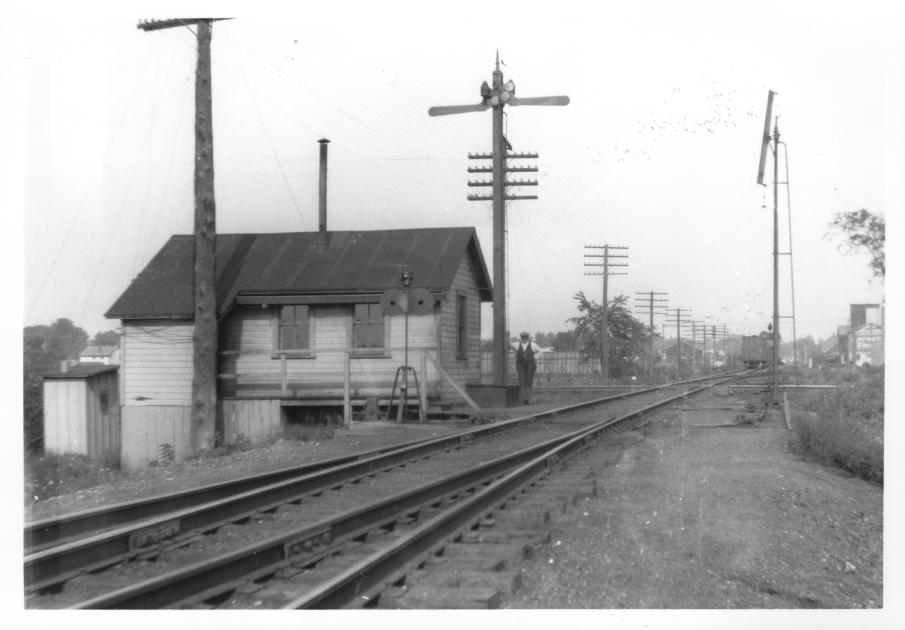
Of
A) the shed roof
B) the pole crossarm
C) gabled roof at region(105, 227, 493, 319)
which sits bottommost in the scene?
the shed roof

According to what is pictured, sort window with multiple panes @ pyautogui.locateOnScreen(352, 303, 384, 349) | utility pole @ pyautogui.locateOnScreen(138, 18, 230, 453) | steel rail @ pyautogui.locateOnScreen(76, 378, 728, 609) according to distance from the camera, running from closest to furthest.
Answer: steel rail @ pyautogui.locateOnScreen(76, 378, 728, 609) → utility pole @ pyautogui.locateOnScreen(138, 18, 230, 453) → window with multiple panes @ pyautogui.locateOnScreen(352, 303, 384, 349)

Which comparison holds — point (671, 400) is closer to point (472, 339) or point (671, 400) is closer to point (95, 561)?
point (472, 339)

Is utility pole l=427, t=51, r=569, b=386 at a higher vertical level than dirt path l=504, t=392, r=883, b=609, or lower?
higher

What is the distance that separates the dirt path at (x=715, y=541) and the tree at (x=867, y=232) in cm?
235

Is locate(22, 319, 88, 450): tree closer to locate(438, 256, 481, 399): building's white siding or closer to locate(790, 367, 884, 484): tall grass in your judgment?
locate(438, 256, 481, 399): building's white siding

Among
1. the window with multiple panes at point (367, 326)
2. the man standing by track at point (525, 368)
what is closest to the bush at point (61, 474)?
the window with multiple panes at point (367, 326)

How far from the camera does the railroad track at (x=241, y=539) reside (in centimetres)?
545

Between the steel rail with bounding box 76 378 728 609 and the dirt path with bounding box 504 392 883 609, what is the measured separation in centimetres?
145

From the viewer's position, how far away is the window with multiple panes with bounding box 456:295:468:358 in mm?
22859

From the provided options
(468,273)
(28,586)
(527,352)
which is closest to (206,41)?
(468,273)

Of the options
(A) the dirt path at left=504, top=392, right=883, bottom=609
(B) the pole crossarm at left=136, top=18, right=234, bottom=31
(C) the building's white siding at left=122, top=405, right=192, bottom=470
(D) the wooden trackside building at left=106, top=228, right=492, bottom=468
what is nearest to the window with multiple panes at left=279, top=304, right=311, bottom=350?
(D) the wooden trackside building at left=106, top=228, right=492, bottom=468

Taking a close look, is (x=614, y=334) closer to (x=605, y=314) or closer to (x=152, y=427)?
(x=605, y=314)

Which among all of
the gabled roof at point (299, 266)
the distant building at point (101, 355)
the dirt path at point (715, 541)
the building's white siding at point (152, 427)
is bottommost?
the building's white siding at point (152, 427)

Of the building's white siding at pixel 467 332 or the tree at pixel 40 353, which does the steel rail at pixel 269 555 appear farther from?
the building's white siding at pixel 467 332
